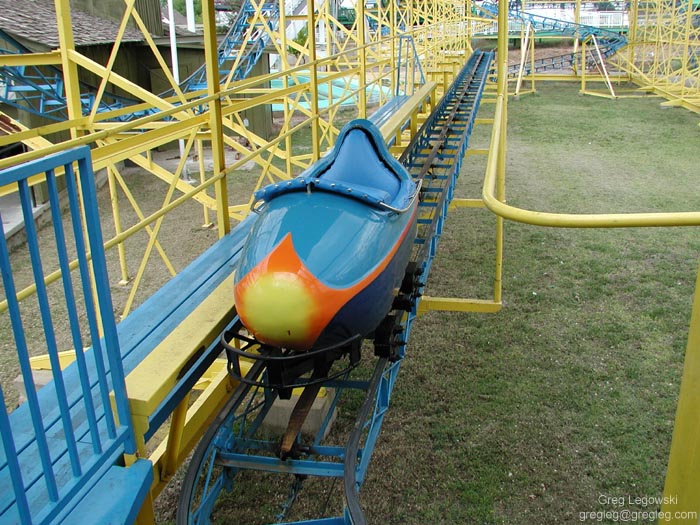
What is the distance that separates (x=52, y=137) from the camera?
1050cm

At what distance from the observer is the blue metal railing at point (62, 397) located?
149cm

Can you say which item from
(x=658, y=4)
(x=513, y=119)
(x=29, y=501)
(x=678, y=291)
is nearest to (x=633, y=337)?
(x=678, y=291)

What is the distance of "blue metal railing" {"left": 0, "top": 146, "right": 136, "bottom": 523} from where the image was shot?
149cm

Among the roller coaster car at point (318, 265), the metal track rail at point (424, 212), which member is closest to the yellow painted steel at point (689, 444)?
the metal track rail at point (424, 212)

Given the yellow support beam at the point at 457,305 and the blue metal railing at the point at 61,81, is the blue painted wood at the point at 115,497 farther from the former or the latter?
the yellow support beam at the point at 457,305

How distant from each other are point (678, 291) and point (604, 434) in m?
2.74

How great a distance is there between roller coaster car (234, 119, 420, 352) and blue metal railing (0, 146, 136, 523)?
1.94 ft

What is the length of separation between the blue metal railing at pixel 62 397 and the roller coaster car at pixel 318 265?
0.59 m

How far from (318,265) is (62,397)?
99cm

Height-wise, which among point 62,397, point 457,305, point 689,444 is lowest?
point 457,305

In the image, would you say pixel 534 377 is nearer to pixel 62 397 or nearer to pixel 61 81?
pixel 62 397

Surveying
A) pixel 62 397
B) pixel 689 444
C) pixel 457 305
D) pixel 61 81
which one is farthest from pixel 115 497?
pixel 61 81

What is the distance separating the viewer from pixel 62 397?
1651 millimetres

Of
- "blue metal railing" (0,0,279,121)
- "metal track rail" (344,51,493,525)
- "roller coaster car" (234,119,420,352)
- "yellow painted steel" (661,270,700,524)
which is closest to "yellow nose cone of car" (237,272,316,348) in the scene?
"roller coaster car" (234,119,420,352)
